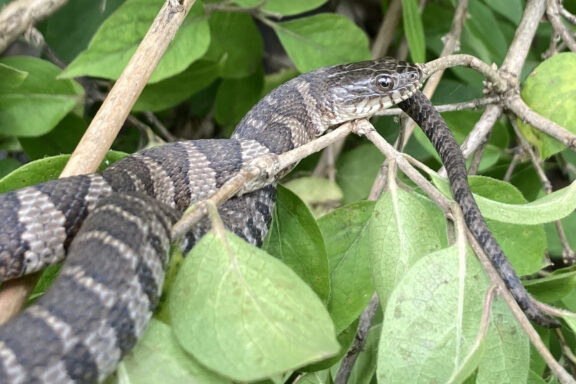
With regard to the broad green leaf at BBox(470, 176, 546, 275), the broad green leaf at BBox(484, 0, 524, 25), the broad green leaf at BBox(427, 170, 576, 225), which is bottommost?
the broad green leaf at BBox(470, 176, 546, 275)

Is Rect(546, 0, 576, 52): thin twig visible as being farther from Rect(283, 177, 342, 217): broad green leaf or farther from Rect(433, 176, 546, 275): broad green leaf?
Rect(283, 177, 342, 217): broad green leaf

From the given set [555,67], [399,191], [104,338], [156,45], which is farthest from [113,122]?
[555,67]

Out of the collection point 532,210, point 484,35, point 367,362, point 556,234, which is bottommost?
point 367,362

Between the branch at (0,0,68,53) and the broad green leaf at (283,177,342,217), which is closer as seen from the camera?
the branch at (0,0,68,53)

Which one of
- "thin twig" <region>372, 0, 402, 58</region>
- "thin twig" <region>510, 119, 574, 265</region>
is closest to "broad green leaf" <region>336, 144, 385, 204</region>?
"thin twig" <region>372, 0, 402, 58</region>

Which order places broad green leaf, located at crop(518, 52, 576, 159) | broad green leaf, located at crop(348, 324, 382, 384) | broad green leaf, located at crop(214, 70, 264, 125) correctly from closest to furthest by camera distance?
1. broad green leaf, located at crop(348, 324, 382, 384)
2. broad green leaf, located at crop(518, 52, 576, 159)
3. broad green leaf, located at crop(214, 70, 264, 125)

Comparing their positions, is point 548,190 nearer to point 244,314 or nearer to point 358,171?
point 358,171

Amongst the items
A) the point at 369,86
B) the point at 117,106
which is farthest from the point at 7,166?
the point at 369,86

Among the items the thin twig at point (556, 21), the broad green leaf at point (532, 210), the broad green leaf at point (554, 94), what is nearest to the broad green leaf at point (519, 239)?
the broad green leaf at point (532, 210)
